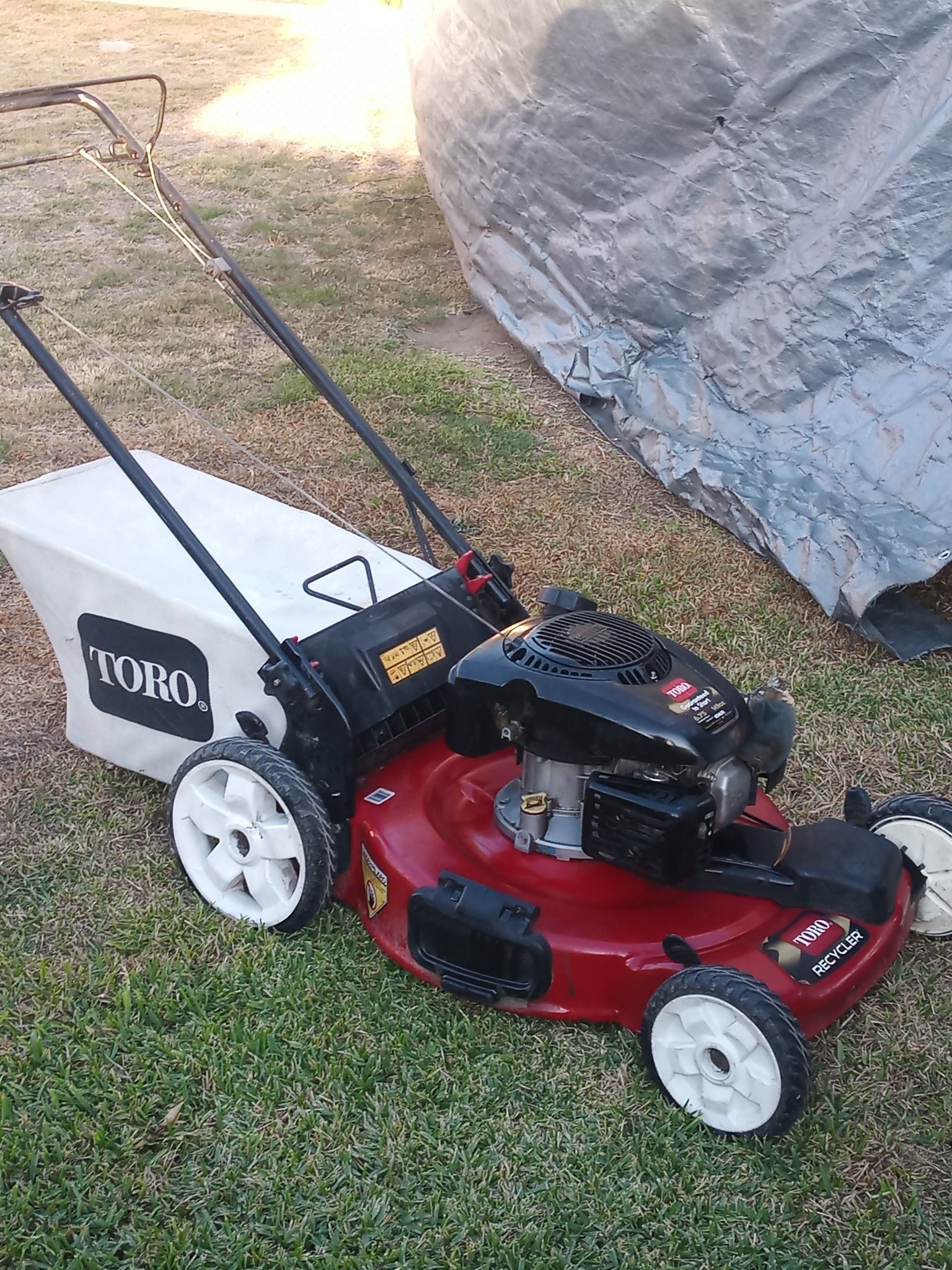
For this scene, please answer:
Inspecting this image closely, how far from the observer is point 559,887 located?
1897mm

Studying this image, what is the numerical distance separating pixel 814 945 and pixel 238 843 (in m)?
0.90

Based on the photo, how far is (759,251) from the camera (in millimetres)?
3383

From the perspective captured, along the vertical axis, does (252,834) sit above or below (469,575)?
below

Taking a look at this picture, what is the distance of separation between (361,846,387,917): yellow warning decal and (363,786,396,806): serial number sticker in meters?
0.07

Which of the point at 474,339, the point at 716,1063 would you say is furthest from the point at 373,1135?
the point at 474,339

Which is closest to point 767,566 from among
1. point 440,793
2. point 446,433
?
point 446,433

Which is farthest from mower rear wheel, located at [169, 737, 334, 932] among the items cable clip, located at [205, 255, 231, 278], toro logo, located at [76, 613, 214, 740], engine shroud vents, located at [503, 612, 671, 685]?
cable clip, located at [205, 255, 231, 278]

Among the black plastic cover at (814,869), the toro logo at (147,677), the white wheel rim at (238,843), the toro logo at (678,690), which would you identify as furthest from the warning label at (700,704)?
the toro logo at (147,677)

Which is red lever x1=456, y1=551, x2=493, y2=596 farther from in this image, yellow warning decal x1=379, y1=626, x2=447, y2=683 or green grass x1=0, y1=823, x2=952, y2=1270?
green grass x1=0, y1=823, x2=952, y2=1270

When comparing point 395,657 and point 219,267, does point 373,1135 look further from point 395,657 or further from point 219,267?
point 219,267

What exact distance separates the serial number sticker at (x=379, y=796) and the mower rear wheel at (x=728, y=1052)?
0.53 m

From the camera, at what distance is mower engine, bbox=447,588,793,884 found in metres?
1.69

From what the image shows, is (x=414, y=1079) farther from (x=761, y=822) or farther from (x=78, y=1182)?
(x=761, y=822)

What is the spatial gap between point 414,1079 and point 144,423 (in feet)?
9.56
